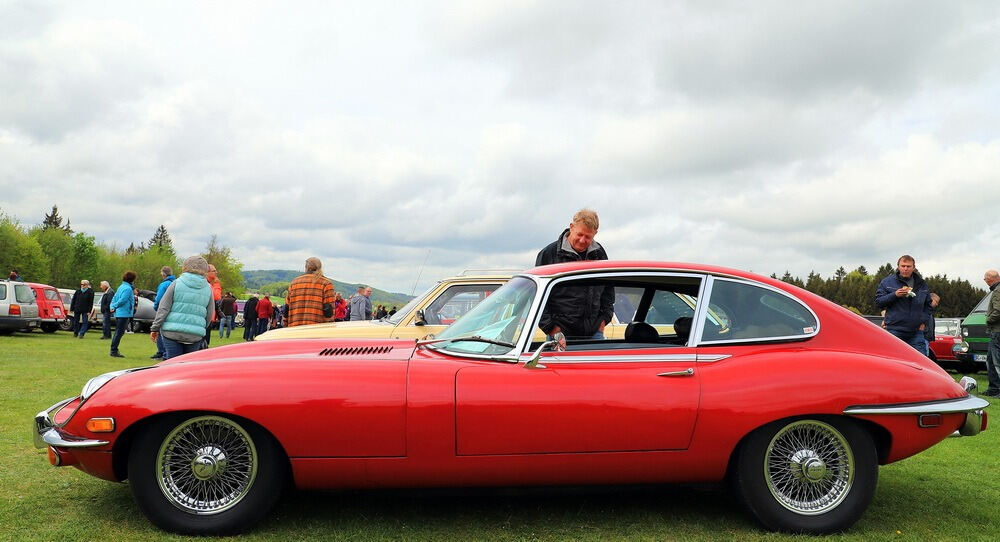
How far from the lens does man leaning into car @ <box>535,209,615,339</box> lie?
14.1ft

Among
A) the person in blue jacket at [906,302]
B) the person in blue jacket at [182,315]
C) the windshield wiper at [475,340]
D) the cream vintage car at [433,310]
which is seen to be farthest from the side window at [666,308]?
the person in blue jacket at [906,302]

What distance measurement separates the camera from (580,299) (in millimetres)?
4457

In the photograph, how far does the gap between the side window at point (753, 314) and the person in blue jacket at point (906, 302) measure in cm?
570

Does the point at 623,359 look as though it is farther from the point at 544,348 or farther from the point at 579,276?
the point at 579,276

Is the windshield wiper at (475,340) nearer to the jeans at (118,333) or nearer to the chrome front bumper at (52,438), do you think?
the chrome front bumper at (52,438)

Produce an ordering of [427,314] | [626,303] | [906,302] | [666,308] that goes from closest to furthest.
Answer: [666,308] < [626,303] < [427,314] < [906,302]

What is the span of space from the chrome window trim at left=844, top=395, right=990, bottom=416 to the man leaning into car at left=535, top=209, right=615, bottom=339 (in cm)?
150

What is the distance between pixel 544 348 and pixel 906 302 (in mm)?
7162

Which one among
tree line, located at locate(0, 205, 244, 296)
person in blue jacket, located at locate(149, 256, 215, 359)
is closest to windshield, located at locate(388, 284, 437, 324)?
person in blue jacket, located at locate(149, 256, 215, 359)

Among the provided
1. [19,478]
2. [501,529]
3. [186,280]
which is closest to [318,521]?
[501,529]

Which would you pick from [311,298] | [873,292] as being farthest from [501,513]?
[873,292]

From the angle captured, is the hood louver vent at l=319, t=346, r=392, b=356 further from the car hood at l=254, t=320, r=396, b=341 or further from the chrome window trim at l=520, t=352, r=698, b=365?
the car hood at l=254, t=320, r=396, b=341

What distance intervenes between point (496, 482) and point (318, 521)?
98 centimetres

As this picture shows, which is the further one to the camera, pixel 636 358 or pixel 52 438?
pixel 636 358
